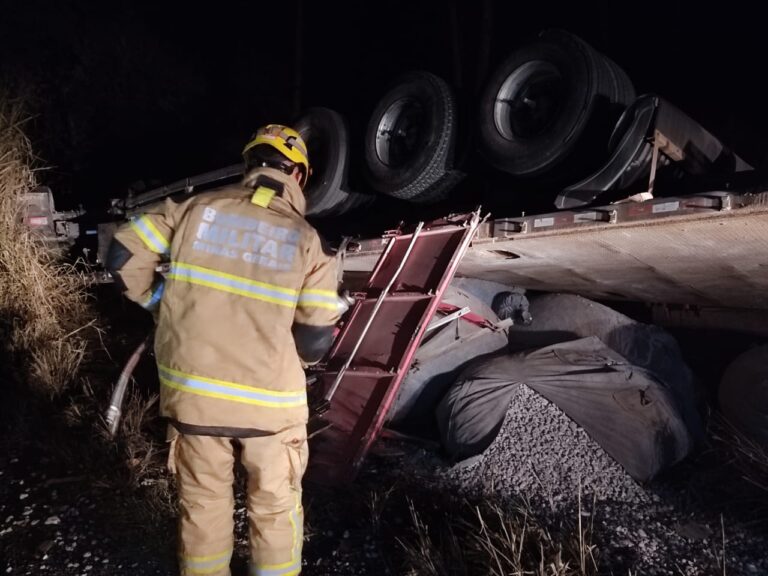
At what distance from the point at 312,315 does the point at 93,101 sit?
6447mm

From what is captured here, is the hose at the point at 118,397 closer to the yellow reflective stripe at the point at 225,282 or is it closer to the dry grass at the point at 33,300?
the dry grass at the point at 33,300

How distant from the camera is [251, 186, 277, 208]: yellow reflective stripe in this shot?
188cm

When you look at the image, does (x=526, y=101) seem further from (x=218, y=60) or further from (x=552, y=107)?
(x=218, y=60)

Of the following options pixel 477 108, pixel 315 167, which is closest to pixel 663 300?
pixel 477 108

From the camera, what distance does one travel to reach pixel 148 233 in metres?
1.88

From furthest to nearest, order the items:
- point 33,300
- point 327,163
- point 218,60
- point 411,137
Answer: point 218,60, point 33,300, point 327,163, point 411,137

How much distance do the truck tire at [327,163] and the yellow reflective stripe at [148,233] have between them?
87.5 inches

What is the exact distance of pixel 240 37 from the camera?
785 centimetres

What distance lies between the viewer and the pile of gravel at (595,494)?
7.08ft

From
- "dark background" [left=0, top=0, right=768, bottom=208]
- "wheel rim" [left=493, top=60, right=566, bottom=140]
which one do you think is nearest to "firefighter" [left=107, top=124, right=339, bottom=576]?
"wheel rim" [left=493, top=60, right=566, bottom=140]

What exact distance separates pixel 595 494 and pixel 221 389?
5.39 feet

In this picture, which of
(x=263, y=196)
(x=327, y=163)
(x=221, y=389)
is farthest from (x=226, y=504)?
(x=327, y=163)

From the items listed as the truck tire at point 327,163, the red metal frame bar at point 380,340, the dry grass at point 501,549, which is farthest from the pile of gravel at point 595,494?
the truck tire at point 327,163

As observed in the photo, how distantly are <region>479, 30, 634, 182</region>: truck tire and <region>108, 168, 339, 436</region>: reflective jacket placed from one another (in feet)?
5.15
